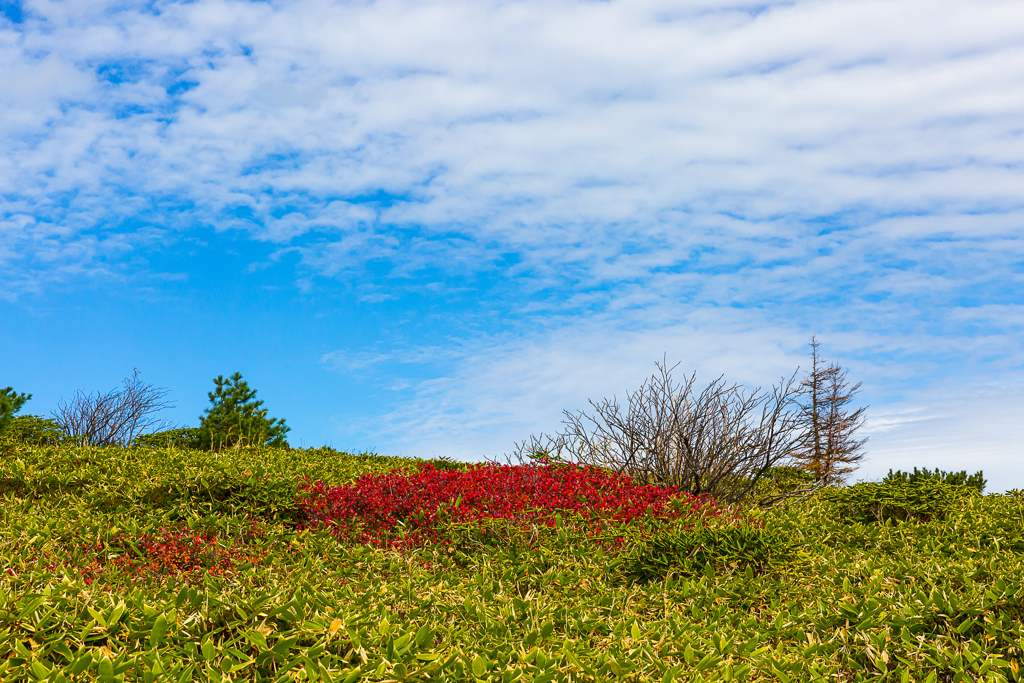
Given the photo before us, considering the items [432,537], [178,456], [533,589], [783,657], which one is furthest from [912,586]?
[178,456]

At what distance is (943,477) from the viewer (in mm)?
10844

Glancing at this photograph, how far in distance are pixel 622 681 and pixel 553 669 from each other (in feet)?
1.30

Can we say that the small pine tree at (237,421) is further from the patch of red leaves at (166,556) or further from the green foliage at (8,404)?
the patch of red leaves at (166,556)

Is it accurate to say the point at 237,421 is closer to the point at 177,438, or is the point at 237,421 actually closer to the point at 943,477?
the point at 177,438

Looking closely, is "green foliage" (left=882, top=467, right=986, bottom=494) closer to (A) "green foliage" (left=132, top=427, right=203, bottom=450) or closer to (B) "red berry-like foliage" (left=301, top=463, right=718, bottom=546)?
(B) "red berry-like foliage" (left=301, top=463, right=718, bottom=546)

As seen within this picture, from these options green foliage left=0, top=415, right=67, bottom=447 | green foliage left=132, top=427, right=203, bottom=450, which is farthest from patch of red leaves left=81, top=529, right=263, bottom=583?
green foliage left=132, top=427, right=203, bottom=450

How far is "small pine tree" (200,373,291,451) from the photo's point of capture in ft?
53.2

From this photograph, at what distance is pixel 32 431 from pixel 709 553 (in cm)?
1280

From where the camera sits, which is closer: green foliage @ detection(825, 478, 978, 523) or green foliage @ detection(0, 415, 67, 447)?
green foliage @ detection(825, 478, 978, 523)

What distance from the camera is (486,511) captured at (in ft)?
26.5

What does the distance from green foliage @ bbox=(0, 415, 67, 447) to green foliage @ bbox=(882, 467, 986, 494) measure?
547 inches

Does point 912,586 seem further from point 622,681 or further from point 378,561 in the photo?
point 378,561

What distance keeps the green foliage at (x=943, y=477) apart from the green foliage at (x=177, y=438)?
13488 millimetres

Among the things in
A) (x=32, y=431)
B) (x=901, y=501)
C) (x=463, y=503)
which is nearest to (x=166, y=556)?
(x=463, y=503)
